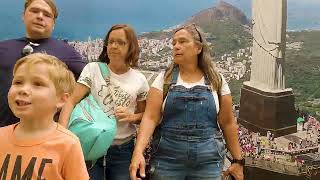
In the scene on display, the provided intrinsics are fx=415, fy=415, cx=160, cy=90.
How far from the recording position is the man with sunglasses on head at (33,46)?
1450 mm

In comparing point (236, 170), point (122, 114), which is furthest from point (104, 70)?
point (236, 170)

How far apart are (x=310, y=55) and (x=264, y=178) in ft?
3.14

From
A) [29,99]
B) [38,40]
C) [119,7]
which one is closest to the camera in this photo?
[29,99]

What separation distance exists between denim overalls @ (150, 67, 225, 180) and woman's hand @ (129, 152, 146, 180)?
6 centimetres

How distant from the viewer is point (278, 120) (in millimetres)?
3109

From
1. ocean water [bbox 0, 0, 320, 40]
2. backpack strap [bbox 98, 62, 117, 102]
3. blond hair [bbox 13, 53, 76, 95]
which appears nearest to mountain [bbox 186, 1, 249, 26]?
ocean water [bbox 0, 0, 320, 40]

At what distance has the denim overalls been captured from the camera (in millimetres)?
1522

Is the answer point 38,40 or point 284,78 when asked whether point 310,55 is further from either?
point 38,40

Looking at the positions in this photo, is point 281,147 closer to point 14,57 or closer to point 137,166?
point 137,166

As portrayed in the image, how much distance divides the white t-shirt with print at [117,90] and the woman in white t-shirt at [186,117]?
0.08 m

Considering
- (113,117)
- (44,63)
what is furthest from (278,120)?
(44,63)

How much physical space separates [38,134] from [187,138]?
0.63 m

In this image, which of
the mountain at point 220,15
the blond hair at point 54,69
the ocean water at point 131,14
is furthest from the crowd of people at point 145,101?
the mountain at point 220,15

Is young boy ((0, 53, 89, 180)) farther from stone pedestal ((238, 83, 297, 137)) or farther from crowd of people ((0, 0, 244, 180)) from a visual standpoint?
stone pedestal ((238, 83, 297, 137))
